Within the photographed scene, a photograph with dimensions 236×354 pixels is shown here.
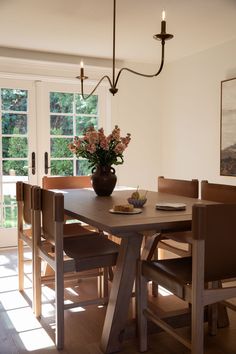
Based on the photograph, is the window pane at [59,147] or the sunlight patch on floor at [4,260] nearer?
the sunlight patch on floor at [4,260]

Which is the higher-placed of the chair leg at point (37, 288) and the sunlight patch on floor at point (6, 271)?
the chair leg at point (37, 288)

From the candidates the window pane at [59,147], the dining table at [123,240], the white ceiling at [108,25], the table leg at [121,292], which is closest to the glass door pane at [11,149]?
the window pane at [59,147]

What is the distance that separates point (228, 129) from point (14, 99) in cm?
233

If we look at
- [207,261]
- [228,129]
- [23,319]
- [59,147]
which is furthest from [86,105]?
[207,261]

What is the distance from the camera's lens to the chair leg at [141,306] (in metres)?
2.04

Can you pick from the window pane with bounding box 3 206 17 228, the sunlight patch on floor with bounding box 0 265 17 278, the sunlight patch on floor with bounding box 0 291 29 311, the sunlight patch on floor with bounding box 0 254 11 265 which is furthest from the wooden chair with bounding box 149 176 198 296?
the window pane with bounding box 3 206 17 228

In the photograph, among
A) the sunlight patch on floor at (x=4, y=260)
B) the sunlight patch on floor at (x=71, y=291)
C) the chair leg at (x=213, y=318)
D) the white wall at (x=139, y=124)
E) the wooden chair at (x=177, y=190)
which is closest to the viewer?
the chair leg at (x=213, y=318)

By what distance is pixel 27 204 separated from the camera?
280cm

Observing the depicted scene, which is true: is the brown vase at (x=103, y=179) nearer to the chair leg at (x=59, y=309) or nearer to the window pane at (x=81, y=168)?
the chair leg at (x=59, y=309)

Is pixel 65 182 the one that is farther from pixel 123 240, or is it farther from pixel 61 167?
pixel 123 240

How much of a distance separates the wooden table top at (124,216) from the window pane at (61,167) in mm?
1945

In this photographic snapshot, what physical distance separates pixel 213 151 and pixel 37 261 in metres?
2.39

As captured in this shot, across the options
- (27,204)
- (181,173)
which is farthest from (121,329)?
(181,173)

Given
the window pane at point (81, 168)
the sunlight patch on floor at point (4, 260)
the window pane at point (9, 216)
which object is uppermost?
the window pane at point (81, 168)
